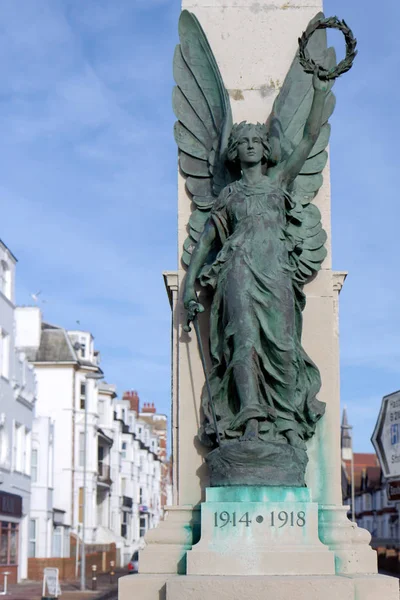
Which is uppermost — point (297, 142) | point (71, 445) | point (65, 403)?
point (65, 403)

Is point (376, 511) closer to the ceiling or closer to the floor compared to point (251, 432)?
closer to the floor

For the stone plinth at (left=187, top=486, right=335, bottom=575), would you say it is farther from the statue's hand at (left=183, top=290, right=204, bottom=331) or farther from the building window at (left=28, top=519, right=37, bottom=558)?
the building window at (left=28, top=519, right=37, bottom=558)

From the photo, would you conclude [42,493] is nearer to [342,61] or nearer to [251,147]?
[251,147]

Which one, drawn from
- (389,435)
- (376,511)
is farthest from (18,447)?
(376,511)

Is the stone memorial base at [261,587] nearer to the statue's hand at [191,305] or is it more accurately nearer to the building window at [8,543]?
the statue's hand at [191,305]

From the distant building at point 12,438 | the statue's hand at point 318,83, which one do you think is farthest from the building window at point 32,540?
the statue's hand at point 318,83

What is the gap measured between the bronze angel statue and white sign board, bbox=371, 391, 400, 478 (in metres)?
1.47

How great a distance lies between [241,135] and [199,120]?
93 centimetres

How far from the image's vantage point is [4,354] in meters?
44.2

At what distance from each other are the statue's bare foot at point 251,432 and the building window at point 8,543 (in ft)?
122

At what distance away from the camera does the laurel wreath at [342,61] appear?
8.75 meters

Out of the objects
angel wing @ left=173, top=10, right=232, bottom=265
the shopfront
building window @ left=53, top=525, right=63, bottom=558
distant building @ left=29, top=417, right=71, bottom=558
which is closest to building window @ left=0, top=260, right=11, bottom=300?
the shopfront

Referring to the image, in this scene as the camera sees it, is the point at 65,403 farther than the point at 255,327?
Yes

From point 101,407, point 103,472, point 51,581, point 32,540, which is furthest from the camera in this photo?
point 101,407
